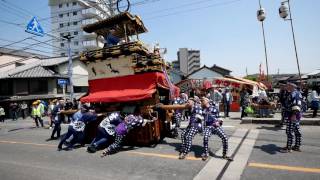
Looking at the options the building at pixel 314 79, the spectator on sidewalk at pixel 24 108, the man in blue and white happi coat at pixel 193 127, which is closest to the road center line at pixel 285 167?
the man in blue and white happi coat at pixel 193 127

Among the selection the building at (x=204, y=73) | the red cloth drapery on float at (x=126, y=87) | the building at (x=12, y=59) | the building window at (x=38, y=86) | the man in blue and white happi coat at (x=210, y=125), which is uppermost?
the building at (x=12, y=59)

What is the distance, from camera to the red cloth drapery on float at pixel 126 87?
9.29 metres

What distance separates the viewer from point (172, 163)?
282 inches

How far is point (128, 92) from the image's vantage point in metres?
9.56

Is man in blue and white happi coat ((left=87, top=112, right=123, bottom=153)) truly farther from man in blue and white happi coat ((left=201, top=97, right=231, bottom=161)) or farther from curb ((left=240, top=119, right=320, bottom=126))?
curb ((left=240, top=119, right=320, bottom=126))

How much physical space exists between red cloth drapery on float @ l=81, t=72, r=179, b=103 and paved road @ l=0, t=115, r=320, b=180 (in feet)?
5.96

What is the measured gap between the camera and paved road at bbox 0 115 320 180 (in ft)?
20.2

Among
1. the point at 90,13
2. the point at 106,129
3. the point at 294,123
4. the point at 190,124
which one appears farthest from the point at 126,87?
the point at 90,13

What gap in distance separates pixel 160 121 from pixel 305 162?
487 centimetres

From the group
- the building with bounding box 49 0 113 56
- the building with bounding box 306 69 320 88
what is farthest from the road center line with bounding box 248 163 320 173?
the building with bounding box 49 0 113 56

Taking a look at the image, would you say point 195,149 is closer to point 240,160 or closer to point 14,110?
point 240,160

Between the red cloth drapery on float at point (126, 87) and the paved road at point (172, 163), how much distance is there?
1816 mm

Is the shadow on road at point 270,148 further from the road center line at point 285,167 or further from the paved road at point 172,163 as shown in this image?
the road center line at point 285,167

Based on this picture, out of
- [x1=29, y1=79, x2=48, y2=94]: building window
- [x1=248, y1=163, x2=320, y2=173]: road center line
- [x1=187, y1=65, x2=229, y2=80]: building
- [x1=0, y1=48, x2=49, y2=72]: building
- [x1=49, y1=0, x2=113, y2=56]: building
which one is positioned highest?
[x1=49, y1=0, x2=113, y2=56]: building
